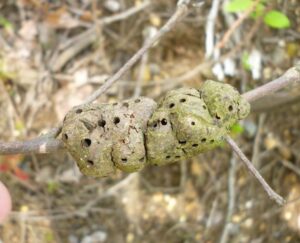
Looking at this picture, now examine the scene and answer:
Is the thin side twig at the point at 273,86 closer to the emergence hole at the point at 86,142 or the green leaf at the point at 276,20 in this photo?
the emergence hole at the point at 86,142

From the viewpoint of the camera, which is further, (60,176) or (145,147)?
(60,176)

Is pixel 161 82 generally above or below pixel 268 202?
above

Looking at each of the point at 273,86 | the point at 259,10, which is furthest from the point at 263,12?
the point at 273,86

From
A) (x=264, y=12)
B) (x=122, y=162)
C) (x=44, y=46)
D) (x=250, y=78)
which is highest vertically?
(x=122, y=162)

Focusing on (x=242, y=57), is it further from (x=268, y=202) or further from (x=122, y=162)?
(x=122, y=162)

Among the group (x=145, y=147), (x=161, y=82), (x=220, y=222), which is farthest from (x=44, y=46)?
(x=145, y=147)

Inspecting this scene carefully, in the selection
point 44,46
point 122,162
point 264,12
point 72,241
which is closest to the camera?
point 122,162

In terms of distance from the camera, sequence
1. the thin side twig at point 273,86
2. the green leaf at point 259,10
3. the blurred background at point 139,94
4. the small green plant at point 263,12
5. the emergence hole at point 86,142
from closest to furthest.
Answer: the emergence hole at point 86,142 → the thin side twig at point 273,86 → the small green plant at point 263,12 → the green leaf at point 259,10 → the blurred background at point 139,94

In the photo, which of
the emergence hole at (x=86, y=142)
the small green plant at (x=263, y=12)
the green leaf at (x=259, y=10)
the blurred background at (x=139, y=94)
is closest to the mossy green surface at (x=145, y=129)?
the emergence hole at (x=86, y=142)
